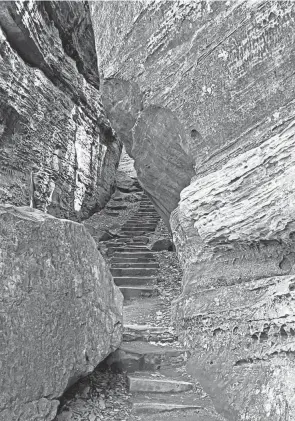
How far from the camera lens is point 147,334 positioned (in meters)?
5.90

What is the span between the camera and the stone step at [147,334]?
581cm

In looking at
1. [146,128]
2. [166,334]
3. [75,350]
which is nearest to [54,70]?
[146,128]

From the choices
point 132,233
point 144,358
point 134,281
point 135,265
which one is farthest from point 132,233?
point 144,358

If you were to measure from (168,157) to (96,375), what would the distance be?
4.32 m

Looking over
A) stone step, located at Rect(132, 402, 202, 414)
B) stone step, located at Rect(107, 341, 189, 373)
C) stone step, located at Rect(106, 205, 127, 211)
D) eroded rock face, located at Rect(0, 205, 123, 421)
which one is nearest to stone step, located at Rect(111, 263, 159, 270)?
stone step, located at Rect(107, 341, 189, 373)

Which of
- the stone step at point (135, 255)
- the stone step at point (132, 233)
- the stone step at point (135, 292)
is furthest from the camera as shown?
the stone step at point (132, 233)

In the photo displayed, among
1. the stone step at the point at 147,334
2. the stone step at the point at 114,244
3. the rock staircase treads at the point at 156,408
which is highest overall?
the stone step at the point at 114,244

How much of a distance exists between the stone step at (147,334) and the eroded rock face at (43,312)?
1.57m

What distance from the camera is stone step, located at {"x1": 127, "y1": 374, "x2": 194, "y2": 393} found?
14.8 feet

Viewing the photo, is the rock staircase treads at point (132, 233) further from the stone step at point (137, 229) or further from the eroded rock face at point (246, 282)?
the eroded rock face at point (246, 282)

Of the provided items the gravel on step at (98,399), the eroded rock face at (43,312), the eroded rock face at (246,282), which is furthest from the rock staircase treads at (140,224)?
the eroded rock face at (43,312)

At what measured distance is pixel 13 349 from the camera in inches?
124

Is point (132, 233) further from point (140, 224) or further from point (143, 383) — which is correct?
point (143, 383)

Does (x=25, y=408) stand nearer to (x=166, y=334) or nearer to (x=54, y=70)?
(x=166, y=334)
